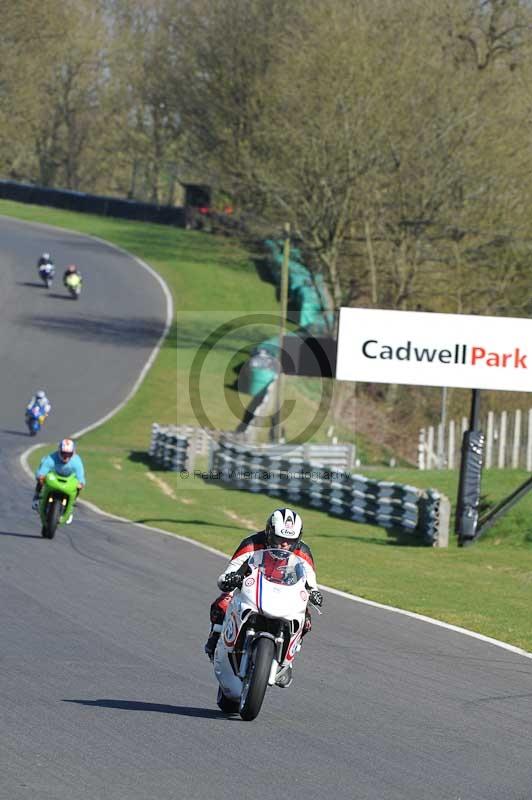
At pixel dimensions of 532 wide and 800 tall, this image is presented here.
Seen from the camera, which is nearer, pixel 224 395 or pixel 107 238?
pixel 224 395

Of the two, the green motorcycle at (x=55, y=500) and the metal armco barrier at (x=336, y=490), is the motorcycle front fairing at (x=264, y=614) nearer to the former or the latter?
the green motorcycle at (x=55, y=500)

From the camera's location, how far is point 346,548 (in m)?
23.3

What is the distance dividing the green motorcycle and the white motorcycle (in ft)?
36.5

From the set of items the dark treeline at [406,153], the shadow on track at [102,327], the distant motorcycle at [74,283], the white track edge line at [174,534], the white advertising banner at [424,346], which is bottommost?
the white track edge line at [174,534]

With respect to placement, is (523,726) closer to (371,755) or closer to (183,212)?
(371,755)

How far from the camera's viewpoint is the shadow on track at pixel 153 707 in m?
8.98

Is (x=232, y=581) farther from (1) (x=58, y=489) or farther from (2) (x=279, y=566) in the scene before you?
(1) (x=58, y=489)

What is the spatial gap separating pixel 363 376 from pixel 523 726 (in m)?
14.1

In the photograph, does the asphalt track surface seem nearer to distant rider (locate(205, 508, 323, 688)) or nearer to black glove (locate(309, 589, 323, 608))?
distant rider (locate(205, 508, 323, 688))

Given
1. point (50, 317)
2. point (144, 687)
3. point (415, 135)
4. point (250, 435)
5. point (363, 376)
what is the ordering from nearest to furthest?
1. point (144, 687)
2. point (363, 376)
3. point (250, 435)
4. point (415, 135)
5. point (50, 317)

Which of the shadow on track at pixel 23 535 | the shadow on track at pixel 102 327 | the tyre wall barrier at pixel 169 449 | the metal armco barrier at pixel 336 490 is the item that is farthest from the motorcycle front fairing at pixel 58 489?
the shadow on track at pixel 102 327

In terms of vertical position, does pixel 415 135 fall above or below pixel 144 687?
above

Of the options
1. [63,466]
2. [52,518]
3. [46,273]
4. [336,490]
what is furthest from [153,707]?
[46,273]

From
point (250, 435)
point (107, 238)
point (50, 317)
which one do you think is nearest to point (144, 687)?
point (250, 435)
